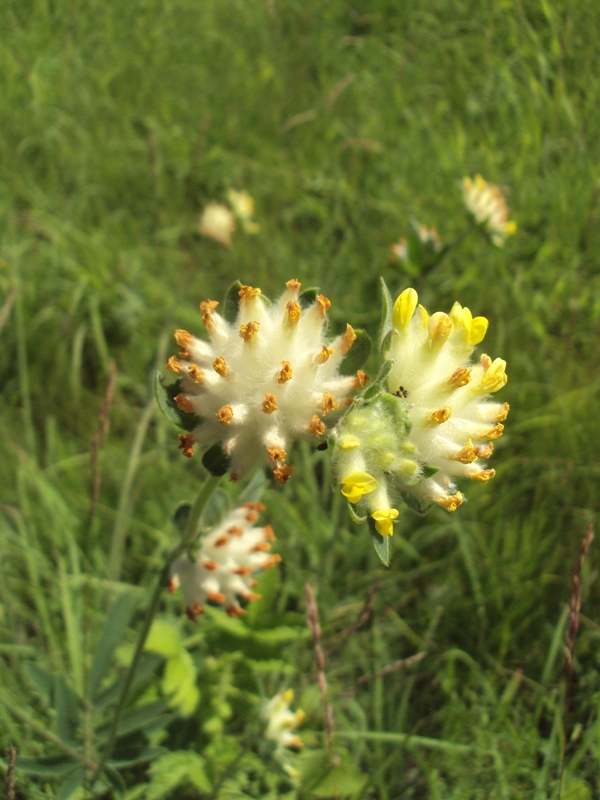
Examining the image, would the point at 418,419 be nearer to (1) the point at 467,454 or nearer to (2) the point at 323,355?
(1) the point at 467,454

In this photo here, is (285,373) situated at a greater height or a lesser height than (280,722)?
greater

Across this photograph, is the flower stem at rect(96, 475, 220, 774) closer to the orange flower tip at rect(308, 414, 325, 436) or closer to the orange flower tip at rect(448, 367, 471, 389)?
the orange flower tip at rect(308, 414, 325, 436)

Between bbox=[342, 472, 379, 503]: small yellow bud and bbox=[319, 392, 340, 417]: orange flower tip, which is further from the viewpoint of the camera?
bbox=[319, 392, 340, 417]: orange flower tip

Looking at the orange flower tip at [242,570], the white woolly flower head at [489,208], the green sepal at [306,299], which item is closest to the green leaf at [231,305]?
the green sepal at [306,299]

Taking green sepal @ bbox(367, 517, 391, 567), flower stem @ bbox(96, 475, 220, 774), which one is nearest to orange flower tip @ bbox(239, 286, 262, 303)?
flower stem @ bbox(96, 475, 220, 774)

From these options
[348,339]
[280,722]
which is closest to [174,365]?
[348,339]

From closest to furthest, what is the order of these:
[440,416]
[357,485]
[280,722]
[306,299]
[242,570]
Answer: [357,485] → [440,416] → [306,299] → [242,570] → [280,722]
